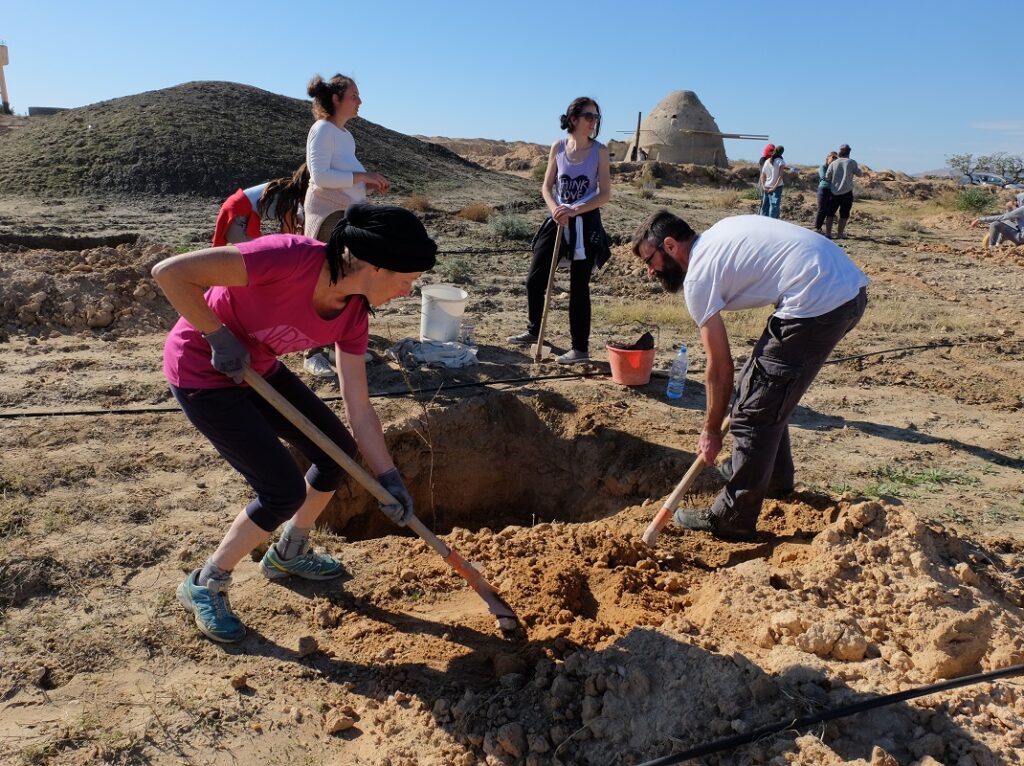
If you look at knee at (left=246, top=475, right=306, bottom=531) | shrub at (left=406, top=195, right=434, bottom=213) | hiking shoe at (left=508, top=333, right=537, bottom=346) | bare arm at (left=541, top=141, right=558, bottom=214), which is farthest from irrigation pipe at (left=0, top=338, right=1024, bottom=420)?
shrub at (left=406, top=195, right=434, bottom=213)

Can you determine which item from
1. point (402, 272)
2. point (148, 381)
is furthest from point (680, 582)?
point (148, 381)

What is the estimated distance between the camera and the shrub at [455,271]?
927cm

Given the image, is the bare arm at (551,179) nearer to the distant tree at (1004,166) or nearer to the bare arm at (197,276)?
the bare arm at (197,276)

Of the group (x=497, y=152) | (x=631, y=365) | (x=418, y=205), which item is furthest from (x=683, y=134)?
(x=631, y=365)

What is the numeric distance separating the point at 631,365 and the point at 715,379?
7.50ft

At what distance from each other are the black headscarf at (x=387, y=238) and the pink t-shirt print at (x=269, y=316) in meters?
0.22

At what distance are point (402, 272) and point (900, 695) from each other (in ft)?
6.52

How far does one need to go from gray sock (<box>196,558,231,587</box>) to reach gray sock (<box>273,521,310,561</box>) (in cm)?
34

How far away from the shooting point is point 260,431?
2.65 meters

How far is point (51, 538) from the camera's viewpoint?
3.50 metres

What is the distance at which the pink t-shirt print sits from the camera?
243 cm

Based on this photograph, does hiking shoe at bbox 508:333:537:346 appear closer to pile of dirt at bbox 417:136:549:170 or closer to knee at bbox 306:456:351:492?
knee at bbox 306:456:351:492

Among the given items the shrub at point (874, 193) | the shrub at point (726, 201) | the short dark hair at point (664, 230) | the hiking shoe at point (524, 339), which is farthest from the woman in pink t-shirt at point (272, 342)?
the shrub at point (874, 193)

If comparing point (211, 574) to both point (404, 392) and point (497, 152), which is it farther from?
point (497, 152)
